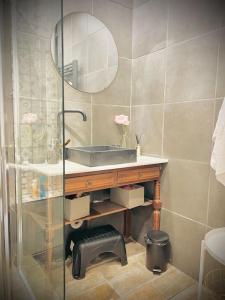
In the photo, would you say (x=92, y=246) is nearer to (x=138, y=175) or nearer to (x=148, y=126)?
(x=138, y=175)

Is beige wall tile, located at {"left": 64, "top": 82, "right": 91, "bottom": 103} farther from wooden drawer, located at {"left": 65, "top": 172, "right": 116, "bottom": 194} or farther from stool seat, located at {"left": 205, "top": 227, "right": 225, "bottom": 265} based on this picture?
stool seat, located at {"left": 205, "top": 227, "right": 225, "bottom": 265}

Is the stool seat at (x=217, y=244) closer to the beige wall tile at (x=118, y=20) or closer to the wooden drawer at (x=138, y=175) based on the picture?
the wooden drawer at (x=138, y=175)

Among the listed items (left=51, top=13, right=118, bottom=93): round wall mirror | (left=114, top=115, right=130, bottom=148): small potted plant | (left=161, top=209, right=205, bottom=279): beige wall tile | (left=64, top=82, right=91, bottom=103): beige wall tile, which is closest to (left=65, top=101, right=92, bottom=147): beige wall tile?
(left=64, top=82, right=91, bottom=103): beige wall tile

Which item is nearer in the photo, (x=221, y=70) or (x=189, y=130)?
(x=221, y=70)

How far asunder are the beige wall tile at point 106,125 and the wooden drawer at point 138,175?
17.7 inches

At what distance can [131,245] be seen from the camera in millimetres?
2016

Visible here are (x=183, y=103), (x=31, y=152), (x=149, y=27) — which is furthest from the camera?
(x=149, y=27)

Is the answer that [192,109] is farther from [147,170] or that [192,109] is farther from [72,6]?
[72,6]

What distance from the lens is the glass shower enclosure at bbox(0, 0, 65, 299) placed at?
989mm

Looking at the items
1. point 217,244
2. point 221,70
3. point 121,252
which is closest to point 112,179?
point 121,252

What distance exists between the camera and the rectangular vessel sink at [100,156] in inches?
56.6

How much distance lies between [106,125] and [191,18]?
3.34 ft

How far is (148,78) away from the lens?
188 cm

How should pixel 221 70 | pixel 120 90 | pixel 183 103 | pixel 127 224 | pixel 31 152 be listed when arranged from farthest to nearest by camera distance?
pixel 127 224
pixel 120 90
pixel 183 103
pixel 221 70
pixel 31 152
